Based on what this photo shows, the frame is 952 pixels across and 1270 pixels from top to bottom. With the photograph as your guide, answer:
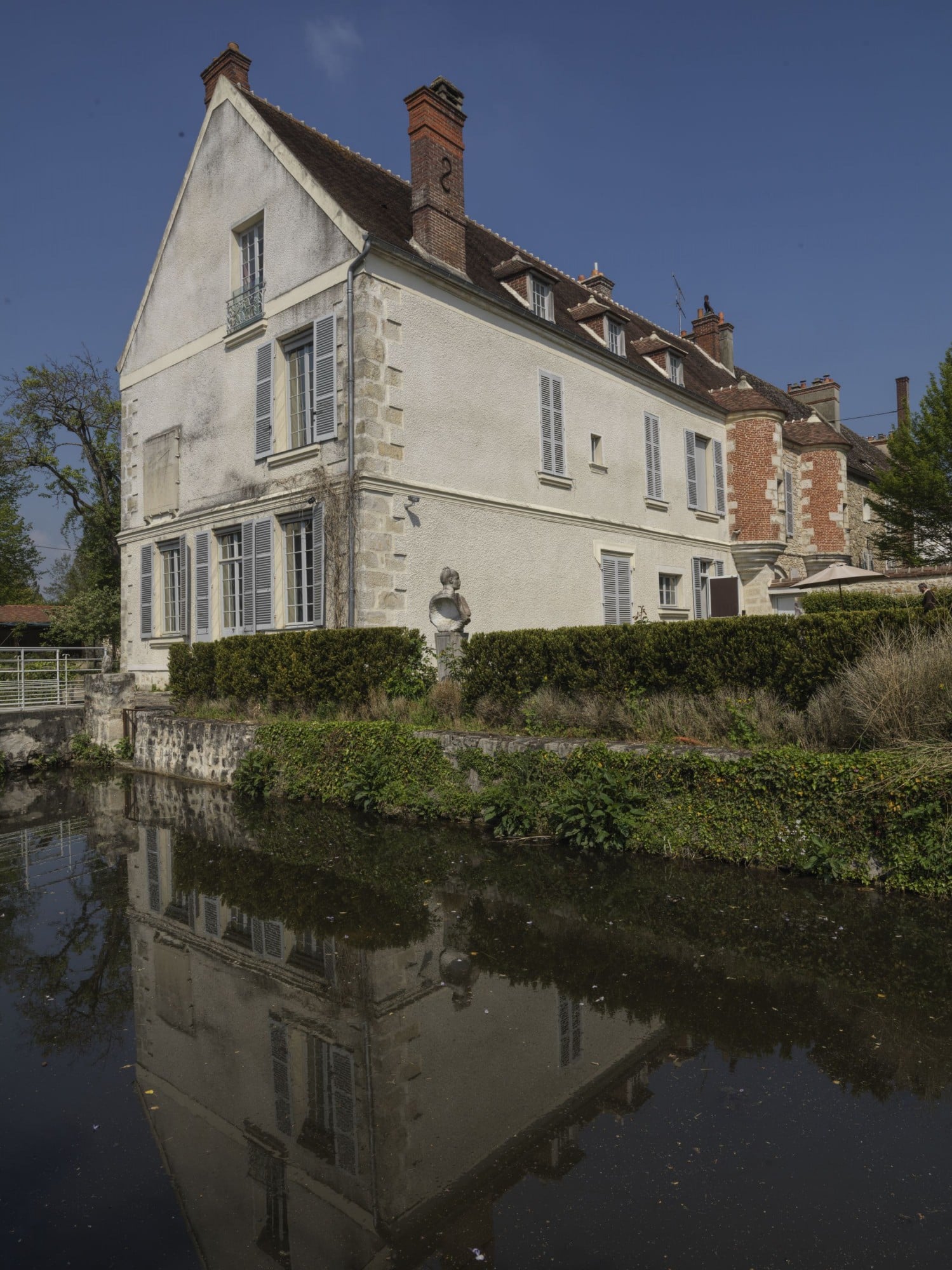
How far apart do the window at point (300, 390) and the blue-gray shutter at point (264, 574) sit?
1.39m

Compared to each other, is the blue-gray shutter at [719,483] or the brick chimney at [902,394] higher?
the brick chimney at [902,394]

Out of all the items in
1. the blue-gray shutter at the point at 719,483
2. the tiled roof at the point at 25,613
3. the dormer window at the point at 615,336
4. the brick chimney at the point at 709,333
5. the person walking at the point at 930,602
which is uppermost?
the brick chimney at the point at 709,333

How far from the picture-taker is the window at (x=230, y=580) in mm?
14289

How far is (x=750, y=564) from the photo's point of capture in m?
20.3

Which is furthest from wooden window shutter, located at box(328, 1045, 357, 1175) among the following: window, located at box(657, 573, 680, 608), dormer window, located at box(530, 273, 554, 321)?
window, located at box(657, 573, 680, 608)

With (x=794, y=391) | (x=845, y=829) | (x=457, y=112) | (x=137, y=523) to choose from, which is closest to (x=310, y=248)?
(x=457, y=112)

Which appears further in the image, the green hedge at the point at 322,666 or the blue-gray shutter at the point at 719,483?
the blue-gray shutter at the point at 719,483

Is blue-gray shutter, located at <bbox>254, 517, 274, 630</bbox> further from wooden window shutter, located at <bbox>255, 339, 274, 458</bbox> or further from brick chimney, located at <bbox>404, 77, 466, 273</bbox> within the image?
brick chimney, located at <bbox>404, 77, 466, 273</bbox>

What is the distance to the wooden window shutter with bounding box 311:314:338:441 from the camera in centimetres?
1226

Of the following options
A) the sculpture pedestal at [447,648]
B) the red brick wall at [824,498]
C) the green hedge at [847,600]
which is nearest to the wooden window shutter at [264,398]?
the sculpture pedestal at [447,648]

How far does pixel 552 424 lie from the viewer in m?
15.2

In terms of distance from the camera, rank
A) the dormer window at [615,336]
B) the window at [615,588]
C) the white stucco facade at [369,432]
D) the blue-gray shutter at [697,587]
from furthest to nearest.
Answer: the blue-gray shutter at [697,587], the dormer window at [615,336], the window at [615,588], the white stucco facade at [369,432]

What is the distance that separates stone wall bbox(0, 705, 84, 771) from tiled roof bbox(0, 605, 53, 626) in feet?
71.3

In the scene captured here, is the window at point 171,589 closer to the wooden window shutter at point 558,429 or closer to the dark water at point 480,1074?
the wooden window shutter at point 558,429
